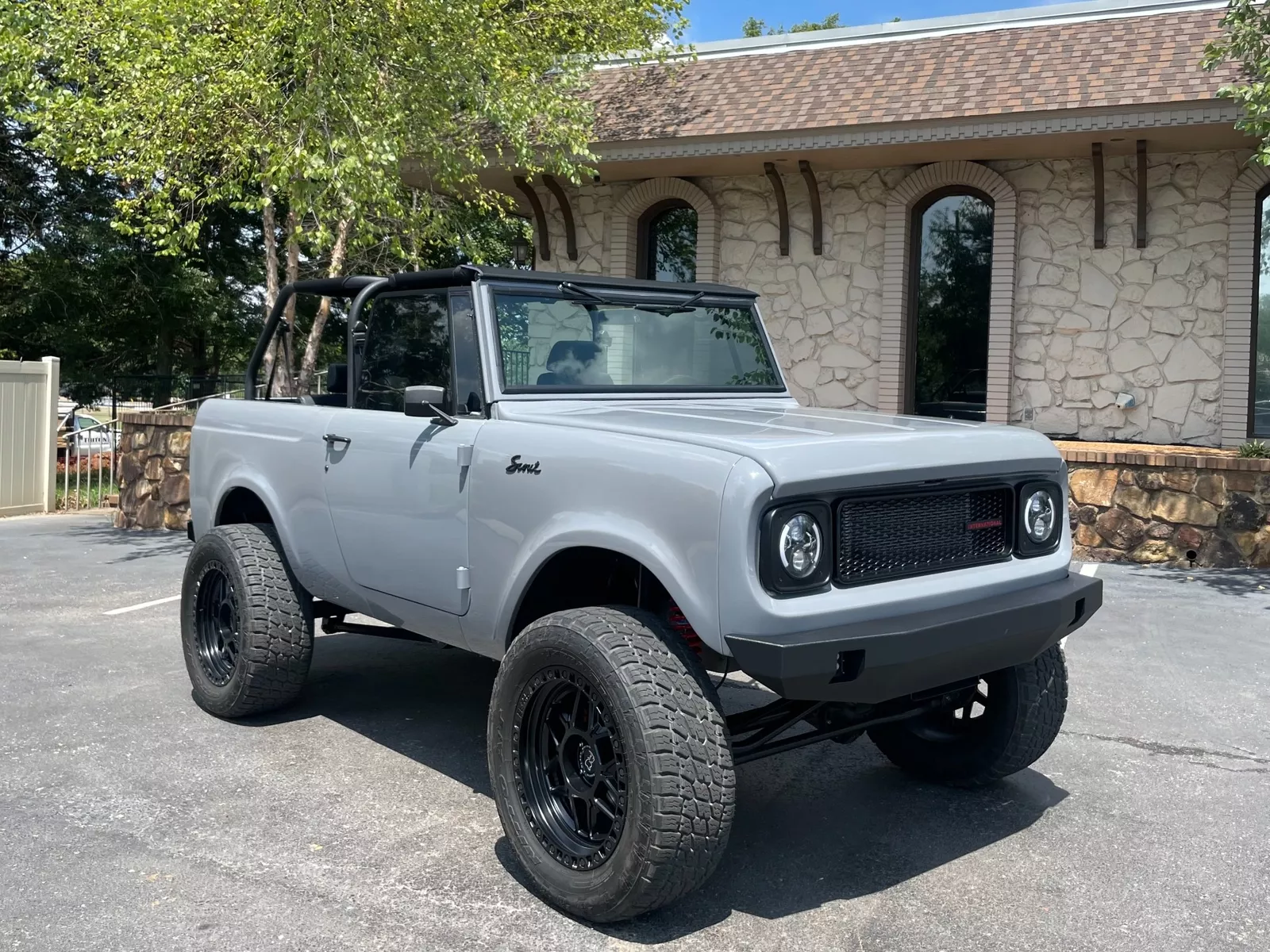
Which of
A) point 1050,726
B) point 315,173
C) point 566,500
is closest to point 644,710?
point 566,500

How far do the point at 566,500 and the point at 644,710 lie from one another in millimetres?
783

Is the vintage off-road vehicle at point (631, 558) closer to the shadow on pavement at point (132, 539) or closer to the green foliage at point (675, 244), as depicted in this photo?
the shadow on pavement at point (132, 539)

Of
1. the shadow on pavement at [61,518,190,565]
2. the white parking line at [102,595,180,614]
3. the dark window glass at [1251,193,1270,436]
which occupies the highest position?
the dark window glass at [1251,193,1270,436]

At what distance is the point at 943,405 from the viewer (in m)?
13.7

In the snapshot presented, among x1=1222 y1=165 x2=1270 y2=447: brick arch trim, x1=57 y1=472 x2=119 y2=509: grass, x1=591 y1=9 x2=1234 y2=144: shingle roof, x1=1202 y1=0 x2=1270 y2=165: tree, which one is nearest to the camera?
x1=1202 y1=0 x2=1270 y2=165: tree

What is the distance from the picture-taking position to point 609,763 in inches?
139

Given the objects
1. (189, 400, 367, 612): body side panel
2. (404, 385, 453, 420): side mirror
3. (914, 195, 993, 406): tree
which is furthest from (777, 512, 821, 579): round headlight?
(914, 195, 993, 406): tree

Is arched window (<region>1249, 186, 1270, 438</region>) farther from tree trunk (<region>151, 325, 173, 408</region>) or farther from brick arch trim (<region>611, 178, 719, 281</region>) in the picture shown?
tree trunk (<region>151, 325, 173, 408</region>)

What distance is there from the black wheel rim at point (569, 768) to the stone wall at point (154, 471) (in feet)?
31.0

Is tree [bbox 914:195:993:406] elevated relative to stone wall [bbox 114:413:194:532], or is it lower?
elevated

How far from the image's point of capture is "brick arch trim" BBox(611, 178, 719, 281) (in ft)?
47.1

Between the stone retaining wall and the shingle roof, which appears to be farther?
the shingle roof

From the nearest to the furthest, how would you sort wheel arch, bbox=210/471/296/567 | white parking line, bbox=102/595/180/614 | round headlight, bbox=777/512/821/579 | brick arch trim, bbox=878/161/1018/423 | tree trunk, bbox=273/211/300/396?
round headlight, bbox=777/512/821/579 < wheel arch, bbox=210/471/296/567 < white parking line, bbox=102/595/180/614 < tree trunk, bbox=273/211/300/396 < brick arch trim, bbox=878/161/1018/423

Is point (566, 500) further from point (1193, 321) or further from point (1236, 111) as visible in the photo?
point (1193, 321)
